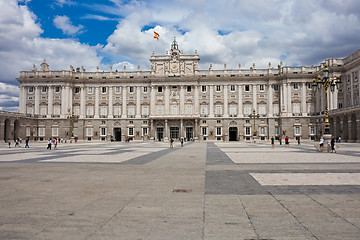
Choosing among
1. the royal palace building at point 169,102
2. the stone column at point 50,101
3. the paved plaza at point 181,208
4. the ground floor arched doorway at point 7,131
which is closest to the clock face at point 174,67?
the royal palace building at point 169,102

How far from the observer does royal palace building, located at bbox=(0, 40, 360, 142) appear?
64312 millimetres

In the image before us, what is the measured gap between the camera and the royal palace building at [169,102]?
64312mm

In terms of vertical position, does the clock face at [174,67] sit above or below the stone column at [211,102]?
above

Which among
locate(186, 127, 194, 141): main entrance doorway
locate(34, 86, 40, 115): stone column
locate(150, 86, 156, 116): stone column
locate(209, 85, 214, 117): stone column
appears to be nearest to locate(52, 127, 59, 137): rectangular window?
locate(34, 86, 40, 115): stone column

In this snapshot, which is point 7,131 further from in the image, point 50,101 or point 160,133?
point 160,133

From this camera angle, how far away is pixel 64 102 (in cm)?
6712

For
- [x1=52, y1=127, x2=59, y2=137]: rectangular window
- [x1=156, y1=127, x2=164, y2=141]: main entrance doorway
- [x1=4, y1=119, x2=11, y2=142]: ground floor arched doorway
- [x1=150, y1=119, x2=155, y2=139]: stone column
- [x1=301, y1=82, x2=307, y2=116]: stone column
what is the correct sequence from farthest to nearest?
1. [x1=52, y1=127, x2=59, y2=137]: rectangular window
2. [x1=156, y1=127, x2=164, y2=141]: main entrance doorway
3. [x1=150, y1=119, x2=155, y2=139]: stone column
4. [x1=301, y1=82, x2=307, y2=116]: stone column
5. [x1=4, y1=119, x2=11, y2=142]: ground floor arched doorway

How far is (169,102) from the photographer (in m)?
67.1

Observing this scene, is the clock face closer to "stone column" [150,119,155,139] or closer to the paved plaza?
"stone column" [150,119,155,139]

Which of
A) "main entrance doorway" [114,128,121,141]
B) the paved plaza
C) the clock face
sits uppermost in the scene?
the clock face

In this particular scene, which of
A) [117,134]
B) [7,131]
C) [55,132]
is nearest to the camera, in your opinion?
[7,131]

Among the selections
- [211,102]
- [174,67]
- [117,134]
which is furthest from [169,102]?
[117,134]

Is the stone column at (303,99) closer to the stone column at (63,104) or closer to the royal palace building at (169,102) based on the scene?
the royal palace building at (169,102)

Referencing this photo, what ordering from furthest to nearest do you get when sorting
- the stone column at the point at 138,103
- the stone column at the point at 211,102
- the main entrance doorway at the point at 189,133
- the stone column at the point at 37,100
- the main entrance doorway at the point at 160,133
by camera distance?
the stone column at the point at 138,103, the stone column at the point at 37,100, the stone column at the point at 211,102, the main entrance doorway at the point at 160,133, the main entrance doorway at the point at 189,133
